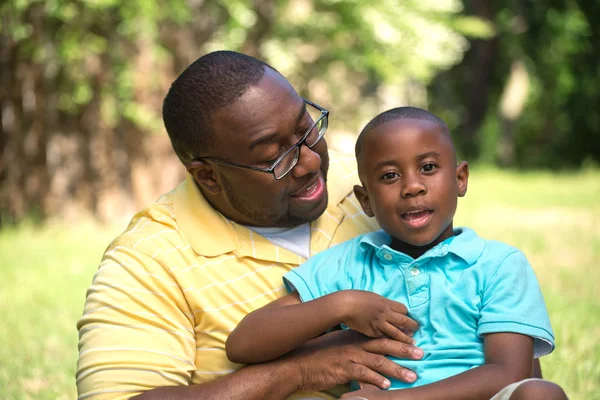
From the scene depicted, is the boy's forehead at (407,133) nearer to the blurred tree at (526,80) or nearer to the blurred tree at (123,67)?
the blurred tree at (123,67)

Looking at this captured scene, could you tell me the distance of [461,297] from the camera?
2.30m

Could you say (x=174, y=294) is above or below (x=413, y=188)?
below

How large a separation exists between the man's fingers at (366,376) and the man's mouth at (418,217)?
478 mm

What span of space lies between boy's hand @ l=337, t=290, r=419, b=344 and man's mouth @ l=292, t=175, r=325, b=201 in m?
0.46

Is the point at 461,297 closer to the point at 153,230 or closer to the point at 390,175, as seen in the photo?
the point at 390,175

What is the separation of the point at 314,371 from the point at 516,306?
68 cm

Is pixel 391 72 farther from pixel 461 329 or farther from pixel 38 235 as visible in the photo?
pixel 461 329

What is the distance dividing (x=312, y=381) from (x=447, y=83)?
16322mm

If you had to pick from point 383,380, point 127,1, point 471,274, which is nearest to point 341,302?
point 383,380

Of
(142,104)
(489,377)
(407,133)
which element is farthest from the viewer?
(142,104)

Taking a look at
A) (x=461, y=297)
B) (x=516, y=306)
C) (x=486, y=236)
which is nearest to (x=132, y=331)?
(x=461, y=297)

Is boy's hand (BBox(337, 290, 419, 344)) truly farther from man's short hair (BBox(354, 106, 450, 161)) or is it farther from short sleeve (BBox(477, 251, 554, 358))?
man's short hair (BBox(354, 106, 450, 161))

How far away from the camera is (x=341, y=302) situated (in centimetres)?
231

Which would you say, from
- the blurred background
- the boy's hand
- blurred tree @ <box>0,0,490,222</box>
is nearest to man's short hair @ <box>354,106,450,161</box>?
the boy's hand
